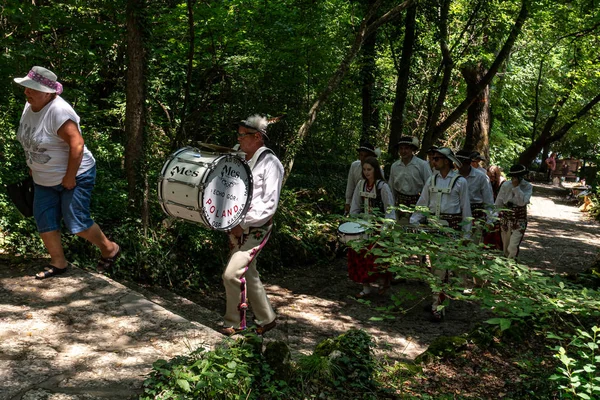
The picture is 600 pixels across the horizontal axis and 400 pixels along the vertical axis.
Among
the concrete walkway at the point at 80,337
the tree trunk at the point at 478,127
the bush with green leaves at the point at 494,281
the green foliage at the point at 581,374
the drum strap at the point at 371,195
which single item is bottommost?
the concrete walkway at the point at 80,337

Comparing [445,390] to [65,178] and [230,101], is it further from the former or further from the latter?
[230,101]

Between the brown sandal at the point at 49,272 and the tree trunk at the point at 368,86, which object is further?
the tree trunk at the point at 368,86

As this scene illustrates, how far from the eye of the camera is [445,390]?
5.72 metres

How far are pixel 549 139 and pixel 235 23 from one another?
30.8 ft

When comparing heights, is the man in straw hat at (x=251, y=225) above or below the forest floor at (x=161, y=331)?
above

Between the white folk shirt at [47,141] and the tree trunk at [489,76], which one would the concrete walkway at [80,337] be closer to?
the white folk shirt at [47,141]

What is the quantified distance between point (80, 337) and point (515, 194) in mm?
7190

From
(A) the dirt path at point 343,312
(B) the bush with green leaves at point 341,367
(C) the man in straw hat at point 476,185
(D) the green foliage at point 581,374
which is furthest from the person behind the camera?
(C) the man in straw hat at point 476,185

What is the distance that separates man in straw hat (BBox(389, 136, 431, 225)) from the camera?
9219 millimetres

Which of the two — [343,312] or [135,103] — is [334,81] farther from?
[343,312]

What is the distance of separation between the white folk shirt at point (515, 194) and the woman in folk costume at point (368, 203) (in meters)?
2.40

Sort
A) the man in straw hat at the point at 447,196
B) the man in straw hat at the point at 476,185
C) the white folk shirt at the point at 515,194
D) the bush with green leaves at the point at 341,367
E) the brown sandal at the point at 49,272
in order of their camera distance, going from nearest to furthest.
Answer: the bush with green leaves at the point at 341,367 < the brown sandal at the point at 49,272 < the man in straw hat at the point at 447,196 < the man in straw hat at the point at 476,185 < the white folk shirt at the point at 515,194

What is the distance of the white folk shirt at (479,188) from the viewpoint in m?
9.10

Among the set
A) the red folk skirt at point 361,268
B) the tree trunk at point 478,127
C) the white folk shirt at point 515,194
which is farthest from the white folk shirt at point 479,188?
the tree trunk at point 478,127
